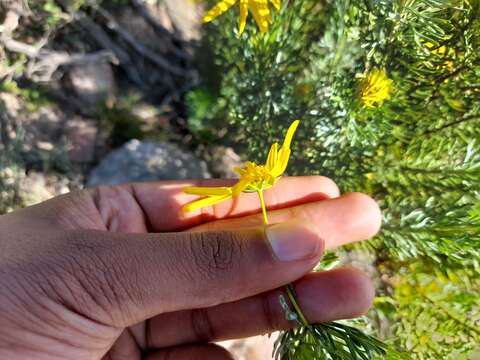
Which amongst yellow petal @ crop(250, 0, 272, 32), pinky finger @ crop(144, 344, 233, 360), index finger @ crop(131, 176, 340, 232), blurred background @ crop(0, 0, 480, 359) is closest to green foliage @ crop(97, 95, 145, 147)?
blurred background @ crop(0, 0, 480, 359)

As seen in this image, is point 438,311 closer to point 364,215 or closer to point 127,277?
point 364,215

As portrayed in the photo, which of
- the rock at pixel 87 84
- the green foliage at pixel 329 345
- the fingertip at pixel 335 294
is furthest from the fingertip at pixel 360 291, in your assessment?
the rock at pixel 87 84

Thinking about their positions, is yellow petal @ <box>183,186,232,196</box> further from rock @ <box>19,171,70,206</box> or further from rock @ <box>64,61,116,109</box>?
rock @ <box>64,61,116,109</box>

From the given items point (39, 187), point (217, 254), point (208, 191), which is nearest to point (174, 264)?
point (217, 254)

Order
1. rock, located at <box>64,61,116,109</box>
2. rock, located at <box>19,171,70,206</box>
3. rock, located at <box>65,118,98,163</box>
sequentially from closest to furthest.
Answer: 1. rock, located at <box>19,171,70,206</box>
2. rock, located at <box>65,118,98,163</box>
3. rock, located at <box>64,61,116,109</box>

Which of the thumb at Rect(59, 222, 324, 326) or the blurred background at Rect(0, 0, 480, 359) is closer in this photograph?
the thumb at Rect(59, 222, 324, 326)

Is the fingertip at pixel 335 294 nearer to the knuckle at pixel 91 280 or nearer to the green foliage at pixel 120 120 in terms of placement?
the knuckle at pixel 91 280
